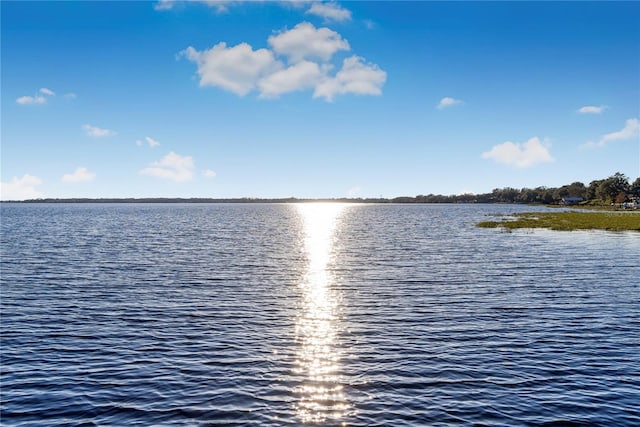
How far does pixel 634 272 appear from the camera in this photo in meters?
47.7

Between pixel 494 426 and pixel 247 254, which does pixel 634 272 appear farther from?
pixel 247 254

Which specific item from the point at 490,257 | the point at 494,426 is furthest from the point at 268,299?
the point at 490,257

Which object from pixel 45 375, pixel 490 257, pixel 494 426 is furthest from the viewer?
pixel 490 257

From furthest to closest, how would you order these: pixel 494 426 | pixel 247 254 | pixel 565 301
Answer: pixel 247 254
pixel 565 301
pixel 494 426

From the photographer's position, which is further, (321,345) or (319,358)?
(321,345)

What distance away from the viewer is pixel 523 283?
43.0 meters

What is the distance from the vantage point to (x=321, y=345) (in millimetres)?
25875

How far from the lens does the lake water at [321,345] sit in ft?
60.1

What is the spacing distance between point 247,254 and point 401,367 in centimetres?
4608

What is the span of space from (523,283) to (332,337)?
23388mm

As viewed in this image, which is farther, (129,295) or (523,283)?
(523,283)

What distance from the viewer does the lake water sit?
18.3 m

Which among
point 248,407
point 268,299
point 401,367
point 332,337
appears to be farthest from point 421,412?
point 268,299

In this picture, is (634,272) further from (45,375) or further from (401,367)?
(45,375)
